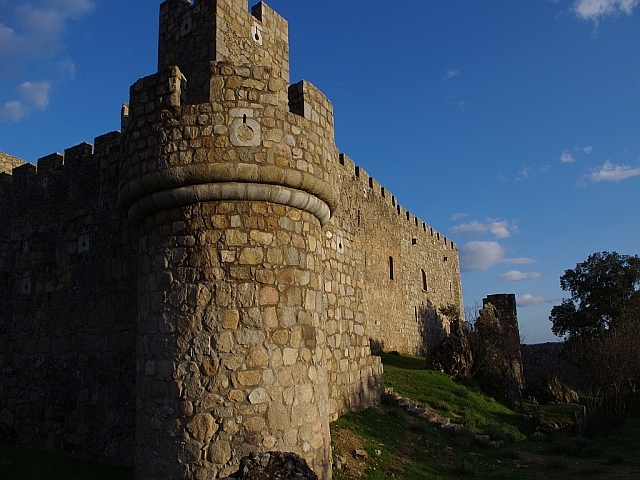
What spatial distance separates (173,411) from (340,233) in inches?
243

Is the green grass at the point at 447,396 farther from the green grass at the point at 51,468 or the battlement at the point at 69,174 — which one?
the battlement at the point at 69,174

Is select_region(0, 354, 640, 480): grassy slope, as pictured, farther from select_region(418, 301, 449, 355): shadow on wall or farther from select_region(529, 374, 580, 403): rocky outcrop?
select_region(418, 301, 449, 355): shadow on wall

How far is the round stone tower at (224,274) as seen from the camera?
5.45 metres

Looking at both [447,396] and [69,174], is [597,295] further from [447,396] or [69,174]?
[69,174]

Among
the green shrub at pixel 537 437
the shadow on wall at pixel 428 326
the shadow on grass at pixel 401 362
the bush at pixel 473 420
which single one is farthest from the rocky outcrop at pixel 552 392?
the bush at pixel 473 420

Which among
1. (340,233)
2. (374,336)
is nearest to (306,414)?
(340,233)

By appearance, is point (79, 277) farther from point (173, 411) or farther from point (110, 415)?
point (173, 411)

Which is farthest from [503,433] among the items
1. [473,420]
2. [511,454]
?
[511,454]

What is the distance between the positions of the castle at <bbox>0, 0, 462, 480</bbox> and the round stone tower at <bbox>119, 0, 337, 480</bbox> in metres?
0.02

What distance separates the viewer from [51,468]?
7.95m

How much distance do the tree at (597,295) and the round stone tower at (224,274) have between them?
29399 mm

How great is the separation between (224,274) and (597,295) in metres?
32.9

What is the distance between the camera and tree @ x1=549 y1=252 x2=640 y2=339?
103 ft

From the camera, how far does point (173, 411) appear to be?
18.1ft
